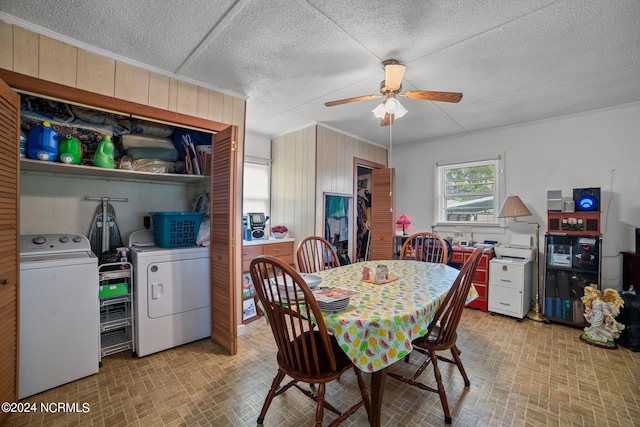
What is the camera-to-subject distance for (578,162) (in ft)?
10.9

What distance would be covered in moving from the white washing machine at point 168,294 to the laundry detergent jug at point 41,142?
3.10ft

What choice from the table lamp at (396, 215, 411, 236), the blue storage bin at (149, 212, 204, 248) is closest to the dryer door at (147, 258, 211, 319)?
the blue storage bin at (149, 212, 204, 248)

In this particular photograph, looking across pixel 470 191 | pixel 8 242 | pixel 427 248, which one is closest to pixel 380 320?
pixel 427 248

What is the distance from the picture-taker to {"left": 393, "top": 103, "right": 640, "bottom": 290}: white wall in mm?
3027

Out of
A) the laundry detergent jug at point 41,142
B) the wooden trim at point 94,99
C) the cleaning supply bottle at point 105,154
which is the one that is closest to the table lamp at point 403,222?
the wooden trim at point 94,99

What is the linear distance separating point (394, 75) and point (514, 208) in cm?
246

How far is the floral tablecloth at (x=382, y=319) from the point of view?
1210 millimetres

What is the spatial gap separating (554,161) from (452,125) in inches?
51.8

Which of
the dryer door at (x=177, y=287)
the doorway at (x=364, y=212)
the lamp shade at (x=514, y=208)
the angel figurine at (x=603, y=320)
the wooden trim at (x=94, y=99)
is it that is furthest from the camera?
the doorway at (x=364, y=212)

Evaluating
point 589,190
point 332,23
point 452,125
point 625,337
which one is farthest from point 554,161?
point 332,23

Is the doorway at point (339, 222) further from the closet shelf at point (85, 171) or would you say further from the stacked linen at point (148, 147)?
the stacked linen at point (148, 147)

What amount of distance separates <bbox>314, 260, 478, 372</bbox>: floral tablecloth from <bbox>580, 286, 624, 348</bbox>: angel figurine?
6.57 ft

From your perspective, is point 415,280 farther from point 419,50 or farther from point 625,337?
point 625,337

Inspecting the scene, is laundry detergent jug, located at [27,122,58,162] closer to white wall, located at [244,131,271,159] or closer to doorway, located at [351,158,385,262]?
white wall, located at [244,131,271,159]
